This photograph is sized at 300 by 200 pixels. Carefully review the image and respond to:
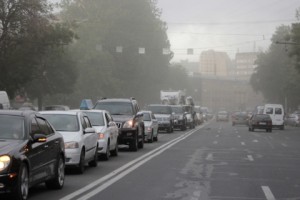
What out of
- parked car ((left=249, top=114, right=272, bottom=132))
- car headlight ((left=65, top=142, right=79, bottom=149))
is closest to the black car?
car headlight ((left=65, top=142, right=79, bottom=149))

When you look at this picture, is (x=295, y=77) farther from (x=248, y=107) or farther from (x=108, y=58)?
(x=248, y=107)

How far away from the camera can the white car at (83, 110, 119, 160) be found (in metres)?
19.5

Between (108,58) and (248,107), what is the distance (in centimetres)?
11270

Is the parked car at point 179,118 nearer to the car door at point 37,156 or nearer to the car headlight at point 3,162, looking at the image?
the car door at point 37,156

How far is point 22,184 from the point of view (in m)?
10.2

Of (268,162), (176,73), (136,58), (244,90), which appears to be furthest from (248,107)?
(268,162)

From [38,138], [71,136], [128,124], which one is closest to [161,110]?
[128,124]

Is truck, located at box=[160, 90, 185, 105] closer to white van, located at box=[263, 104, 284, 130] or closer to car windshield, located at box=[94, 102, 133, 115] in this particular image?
white van, located at box=[263, 104, 284, 130]

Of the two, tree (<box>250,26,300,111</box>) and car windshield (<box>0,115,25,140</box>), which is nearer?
car windshield (<box>0,115,25,140</box>)

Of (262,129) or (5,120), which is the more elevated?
(5,120)

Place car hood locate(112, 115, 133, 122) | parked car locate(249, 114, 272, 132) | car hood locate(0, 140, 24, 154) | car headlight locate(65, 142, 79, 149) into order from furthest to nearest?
parked car locate(249, 114, 272, 132), car hood locate(112, 115, 133, 122), car headlight locate(65, 142, 79, 149), car hood locate(0, 140, 24, 154)

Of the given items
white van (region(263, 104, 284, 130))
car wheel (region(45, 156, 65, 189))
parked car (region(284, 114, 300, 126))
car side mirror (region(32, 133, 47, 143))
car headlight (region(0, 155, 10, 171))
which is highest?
car side mirror (region(32, 133, 47, 143))

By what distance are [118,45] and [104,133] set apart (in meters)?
58.9

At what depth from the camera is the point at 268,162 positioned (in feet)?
66.1
